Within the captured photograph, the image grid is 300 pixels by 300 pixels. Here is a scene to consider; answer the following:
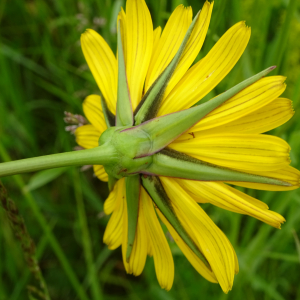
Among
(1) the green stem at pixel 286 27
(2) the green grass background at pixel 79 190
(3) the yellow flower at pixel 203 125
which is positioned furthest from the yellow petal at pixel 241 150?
(2) the green grass background at pixel 79 190

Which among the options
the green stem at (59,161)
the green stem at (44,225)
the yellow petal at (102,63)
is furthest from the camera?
the green stem at (44,225)

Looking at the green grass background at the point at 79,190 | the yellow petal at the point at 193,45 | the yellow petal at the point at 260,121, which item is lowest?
the green grass background at the point at 79,190

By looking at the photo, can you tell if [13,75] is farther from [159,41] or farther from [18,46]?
[159,41]

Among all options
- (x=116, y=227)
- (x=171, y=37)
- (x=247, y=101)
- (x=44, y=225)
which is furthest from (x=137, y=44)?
(x=44, y=225)

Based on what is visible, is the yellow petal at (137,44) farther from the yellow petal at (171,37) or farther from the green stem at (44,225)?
the green stem at (44,225)

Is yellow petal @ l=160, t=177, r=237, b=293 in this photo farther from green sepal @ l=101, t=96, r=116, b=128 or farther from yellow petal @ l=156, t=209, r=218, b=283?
green sepal @ l=101, t=96, r=116, b=128

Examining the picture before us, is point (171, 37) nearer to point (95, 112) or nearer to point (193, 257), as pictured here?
point (95, 112)
